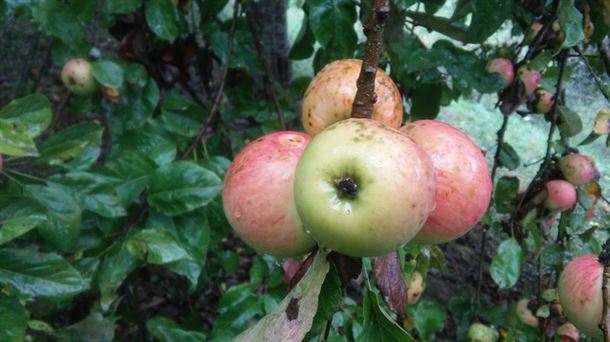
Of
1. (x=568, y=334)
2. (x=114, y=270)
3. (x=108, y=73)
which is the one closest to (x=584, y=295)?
(x=568, y=334)

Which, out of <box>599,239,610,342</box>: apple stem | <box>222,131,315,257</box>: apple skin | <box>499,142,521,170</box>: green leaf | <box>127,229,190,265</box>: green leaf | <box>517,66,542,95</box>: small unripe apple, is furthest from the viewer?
<box>499,142,521,170</box>: green leaf

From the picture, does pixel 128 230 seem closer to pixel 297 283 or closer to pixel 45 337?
pixel 297 283

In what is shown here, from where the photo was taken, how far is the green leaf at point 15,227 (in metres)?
1.07

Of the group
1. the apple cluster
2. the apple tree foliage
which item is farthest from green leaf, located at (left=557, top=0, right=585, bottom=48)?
the apple cluster

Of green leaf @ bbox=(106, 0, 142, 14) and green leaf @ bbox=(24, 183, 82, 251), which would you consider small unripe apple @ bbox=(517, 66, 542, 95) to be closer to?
green leaf @ bbox=(106, 0, 142, 14)

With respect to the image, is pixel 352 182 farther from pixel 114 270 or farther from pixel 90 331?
pixel 90 331

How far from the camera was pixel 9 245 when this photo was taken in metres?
1.64

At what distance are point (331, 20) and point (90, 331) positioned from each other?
1252mm

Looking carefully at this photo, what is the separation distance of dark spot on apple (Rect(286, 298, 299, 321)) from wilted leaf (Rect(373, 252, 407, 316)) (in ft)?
0.39

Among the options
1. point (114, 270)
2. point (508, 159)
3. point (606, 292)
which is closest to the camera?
point (606, 292)

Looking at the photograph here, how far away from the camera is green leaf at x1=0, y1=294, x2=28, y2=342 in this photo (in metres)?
1.10

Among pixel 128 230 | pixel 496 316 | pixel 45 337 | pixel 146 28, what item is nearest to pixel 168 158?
pixel 128 230

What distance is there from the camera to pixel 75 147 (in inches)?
56.4

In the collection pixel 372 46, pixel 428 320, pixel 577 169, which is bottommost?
pixel 428 320
